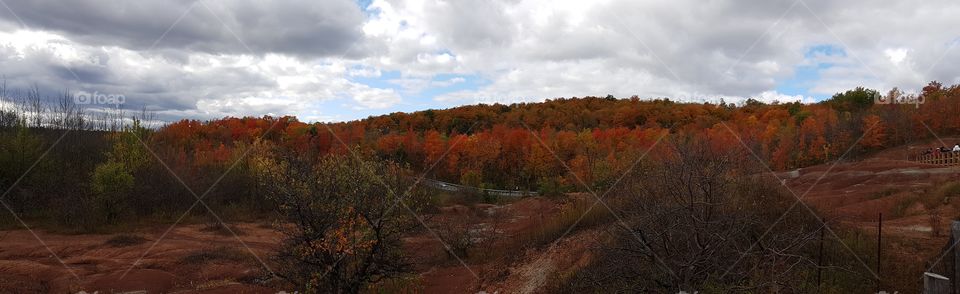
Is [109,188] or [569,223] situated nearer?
[569,223]

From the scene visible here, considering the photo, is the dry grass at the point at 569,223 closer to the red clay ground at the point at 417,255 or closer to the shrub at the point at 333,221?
the red clay ground at the point at 417,255

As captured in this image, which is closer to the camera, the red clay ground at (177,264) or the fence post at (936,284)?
the fence post at (936,284)

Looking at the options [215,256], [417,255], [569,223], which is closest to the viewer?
[569,223]

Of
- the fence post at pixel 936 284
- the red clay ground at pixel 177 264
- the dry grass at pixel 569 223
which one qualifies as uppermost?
the fence post at pixel 936 284

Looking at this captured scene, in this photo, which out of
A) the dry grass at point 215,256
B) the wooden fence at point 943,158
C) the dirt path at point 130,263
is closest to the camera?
the dirt path at point 130,263

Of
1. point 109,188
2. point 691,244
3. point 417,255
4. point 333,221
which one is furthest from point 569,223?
point 109,188

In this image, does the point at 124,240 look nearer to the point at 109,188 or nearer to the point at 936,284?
the point at 109,188

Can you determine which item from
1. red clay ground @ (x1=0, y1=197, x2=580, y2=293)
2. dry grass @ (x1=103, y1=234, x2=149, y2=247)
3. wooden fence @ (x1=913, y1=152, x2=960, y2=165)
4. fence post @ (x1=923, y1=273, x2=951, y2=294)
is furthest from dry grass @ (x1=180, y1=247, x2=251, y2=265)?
wooden fence @ (x1=913, y1=152, x2=960, y2=165)

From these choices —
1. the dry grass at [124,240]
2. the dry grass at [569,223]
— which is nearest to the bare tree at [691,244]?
the dry grass at [569,223]

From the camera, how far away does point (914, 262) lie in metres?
10.5

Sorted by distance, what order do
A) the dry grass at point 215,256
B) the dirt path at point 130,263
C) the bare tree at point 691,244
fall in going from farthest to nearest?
the dry grass at point 215,256 < the dirt path at point 130,263 < the bare tree at point 691,244

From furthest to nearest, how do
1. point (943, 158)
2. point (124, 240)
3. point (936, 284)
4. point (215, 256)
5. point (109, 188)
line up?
point (943, 158) < point (109, 188) < point (124, 240) < point (215, 256) < point (936, 284)

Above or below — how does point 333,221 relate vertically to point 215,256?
above

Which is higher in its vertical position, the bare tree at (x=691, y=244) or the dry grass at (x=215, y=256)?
the bare tree at (x=691, y=244)
